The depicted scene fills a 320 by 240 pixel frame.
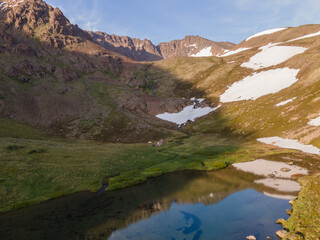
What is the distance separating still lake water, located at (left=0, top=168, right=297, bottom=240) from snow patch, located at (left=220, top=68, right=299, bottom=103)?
86160 millimetres

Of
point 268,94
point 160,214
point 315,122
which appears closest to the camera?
point 160,214

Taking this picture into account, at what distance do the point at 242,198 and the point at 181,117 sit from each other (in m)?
105

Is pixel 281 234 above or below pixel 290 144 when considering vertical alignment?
below

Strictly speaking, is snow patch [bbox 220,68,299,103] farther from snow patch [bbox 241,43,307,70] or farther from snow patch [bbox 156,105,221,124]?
snow patch [bbox 241,43,307,70]

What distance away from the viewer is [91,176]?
163ft

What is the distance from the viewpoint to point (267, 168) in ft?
161

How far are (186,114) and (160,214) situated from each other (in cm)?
11184

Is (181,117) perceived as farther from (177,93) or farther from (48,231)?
(48,231)

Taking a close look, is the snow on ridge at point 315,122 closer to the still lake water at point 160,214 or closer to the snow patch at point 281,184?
the snow patch at point 281,184

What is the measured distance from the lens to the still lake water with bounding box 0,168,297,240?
2642 cm

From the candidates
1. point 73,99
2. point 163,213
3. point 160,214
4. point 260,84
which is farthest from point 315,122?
point 73,99

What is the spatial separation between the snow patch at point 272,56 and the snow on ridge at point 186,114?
58360mm

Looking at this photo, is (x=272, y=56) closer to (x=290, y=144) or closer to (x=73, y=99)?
(x=290, y=144)

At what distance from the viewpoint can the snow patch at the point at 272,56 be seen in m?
147
